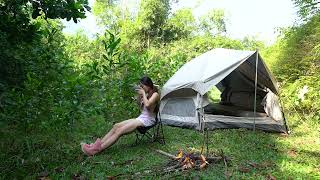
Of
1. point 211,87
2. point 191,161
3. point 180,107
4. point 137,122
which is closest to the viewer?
point 191,161

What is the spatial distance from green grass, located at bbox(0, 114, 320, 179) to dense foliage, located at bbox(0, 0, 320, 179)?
0.02 metres

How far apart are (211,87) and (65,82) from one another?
2.73m

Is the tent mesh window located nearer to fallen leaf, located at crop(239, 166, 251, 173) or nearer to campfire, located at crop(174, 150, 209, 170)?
campfire, located at crop(174, 150, 209, 170)

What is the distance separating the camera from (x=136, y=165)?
429 centimetres

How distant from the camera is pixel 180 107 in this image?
7.27 metres

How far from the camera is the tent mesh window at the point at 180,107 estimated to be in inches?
275

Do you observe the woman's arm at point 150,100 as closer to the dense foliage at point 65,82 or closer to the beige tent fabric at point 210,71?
the dense foliage at point 65,82

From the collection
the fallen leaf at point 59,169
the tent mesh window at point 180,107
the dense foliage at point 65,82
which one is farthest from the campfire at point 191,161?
the tent mesh window at point 180,107

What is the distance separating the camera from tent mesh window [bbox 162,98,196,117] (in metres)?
6.99

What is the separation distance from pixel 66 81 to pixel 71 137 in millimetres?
1082

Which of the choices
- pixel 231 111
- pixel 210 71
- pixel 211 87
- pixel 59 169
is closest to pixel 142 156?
pixel 59 169

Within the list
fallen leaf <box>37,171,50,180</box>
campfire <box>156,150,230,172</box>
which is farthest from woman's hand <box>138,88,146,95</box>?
fallen leaf <box>37,171,50,180</box>

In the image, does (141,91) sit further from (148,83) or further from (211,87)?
(211,87)

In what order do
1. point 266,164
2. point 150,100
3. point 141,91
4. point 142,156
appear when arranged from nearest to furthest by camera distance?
point 266,164
point 142,156
point 150,100
point 141,91
